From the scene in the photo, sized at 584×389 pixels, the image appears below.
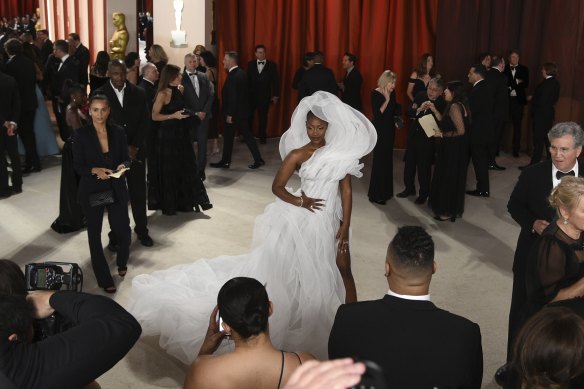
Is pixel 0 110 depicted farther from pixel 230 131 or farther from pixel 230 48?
pixel 230 48

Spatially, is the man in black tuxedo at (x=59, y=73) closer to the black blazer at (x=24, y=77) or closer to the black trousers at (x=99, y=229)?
the black blazer at (x=24, y=77)

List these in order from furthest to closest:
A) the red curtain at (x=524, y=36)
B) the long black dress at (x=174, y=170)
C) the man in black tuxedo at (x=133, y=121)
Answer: the red curtain at (x=524, y=36) < the long black dress at (x=174, y=170) < the man in black tuxedo at (x=133, y=121)

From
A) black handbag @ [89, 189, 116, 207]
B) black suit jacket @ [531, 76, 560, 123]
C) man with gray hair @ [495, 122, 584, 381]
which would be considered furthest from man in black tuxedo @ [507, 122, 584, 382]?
black suit jacket @ [531, 76, 560, 123]

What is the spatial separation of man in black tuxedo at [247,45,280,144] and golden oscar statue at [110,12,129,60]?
119 inches

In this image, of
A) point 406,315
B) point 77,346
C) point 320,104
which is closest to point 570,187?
point 406,315

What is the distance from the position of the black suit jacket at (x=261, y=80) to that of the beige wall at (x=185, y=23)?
2.91ft

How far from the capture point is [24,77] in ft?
26.1

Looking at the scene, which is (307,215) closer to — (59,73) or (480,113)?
(480,113)

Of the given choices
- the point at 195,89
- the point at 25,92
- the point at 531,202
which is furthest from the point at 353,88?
the point at 531,202

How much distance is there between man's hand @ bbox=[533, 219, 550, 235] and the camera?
11.9ft

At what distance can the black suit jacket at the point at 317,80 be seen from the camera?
9391 millimetres

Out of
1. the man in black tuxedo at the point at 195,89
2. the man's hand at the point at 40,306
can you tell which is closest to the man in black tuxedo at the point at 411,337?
the man's hand at the point at 40,306

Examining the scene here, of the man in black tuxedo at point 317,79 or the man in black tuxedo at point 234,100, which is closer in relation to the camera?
the man in black tuxedo at point 234,100

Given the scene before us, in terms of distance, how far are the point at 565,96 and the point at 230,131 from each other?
4721 millimetres
